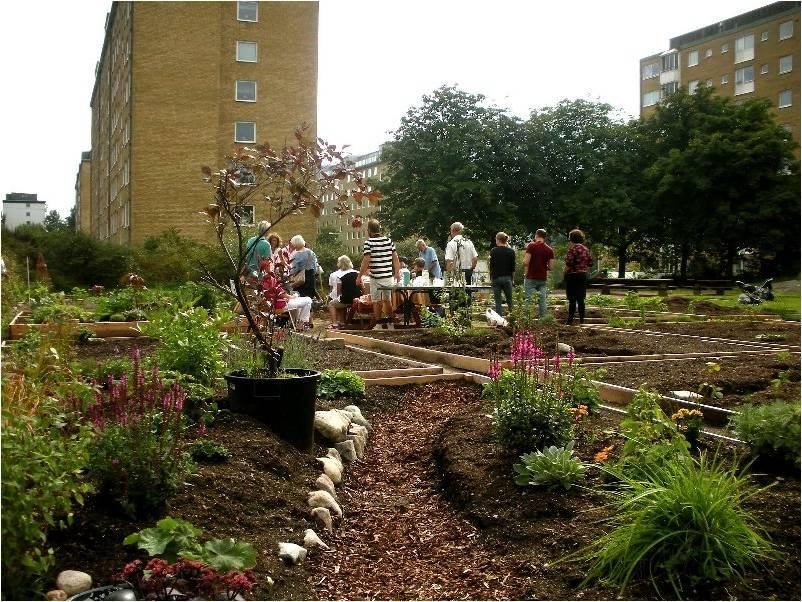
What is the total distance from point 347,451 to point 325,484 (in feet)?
3.67

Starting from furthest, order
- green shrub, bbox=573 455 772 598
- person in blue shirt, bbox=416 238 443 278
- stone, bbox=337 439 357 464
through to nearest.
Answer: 1. person in blue shirt, bbox=416 238 443 278
2. stone, bbox=337 439 357 464
3. green shrub, bbox=573 455 772 598

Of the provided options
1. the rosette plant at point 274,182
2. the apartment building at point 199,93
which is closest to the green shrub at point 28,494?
the rosette plant at point 274,182

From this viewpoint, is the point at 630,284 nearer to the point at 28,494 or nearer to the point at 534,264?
the point at 534,264

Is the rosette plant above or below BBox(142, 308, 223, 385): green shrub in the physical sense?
above

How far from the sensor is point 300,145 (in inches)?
242

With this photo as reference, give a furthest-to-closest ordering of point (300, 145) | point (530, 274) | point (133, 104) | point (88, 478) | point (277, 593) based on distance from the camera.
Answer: point (133, 104) → point (530, 274) → point (300, 145) → point (88, 478) → point (277, 593)

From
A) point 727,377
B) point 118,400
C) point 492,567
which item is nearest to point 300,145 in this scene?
point 118,400

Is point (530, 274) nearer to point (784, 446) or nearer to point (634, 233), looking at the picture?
point (784, 446)

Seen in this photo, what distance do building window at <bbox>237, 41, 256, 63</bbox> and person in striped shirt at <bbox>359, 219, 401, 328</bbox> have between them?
2870 centimetres

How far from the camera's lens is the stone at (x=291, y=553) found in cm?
386

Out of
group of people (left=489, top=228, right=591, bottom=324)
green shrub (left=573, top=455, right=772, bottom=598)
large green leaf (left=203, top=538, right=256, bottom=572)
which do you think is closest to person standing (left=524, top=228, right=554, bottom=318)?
group of people (left=489, top=228, right=591, bottom=324)

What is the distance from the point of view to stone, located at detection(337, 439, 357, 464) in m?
6.20

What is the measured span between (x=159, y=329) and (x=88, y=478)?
3.28 metres

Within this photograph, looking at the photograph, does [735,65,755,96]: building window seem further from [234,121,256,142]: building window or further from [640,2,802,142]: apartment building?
[234,121,256,142]: building window
